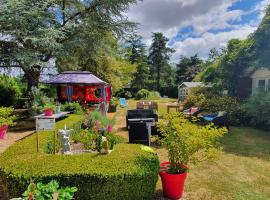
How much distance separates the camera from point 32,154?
14.4ft

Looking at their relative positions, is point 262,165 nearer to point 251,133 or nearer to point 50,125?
point 251,133

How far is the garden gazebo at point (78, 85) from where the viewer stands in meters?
12.3

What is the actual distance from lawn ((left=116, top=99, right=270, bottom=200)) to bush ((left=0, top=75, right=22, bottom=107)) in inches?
593

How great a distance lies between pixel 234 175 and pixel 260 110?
22.4 ft

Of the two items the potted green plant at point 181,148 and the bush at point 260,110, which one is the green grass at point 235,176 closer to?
the potted green plant at point 181,148

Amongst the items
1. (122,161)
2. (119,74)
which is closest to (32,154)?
(122,161)

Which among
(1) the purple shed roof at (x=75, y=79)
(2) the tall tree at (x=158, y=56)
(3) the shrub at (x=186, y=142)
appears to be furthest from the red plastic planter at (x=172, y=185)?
(2) the tall tree at (x=158, y=56)

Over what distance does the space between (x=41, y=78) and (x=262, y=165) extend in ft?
43.1

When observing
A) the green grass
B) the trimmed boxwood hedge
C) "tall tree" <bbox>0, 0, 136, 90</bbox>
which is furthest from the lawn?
"tall tree" <bbox>0, 0, 136, 90</bbox>

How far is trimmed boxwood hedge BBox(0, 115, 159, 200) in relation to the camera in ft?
11.5

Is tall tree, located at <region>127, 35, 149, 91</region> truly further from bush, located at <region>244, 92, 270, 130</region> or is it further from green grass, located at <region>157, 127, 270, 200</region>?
green grass, located at <region>157, 127, 270, 200</region>

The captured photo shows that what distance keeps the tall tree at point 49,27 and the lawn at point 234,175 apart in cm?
859

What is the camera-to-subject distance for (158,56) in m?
50.0

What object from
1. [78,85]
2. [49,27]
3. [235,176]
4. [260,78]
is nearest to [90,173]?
[235,176]
